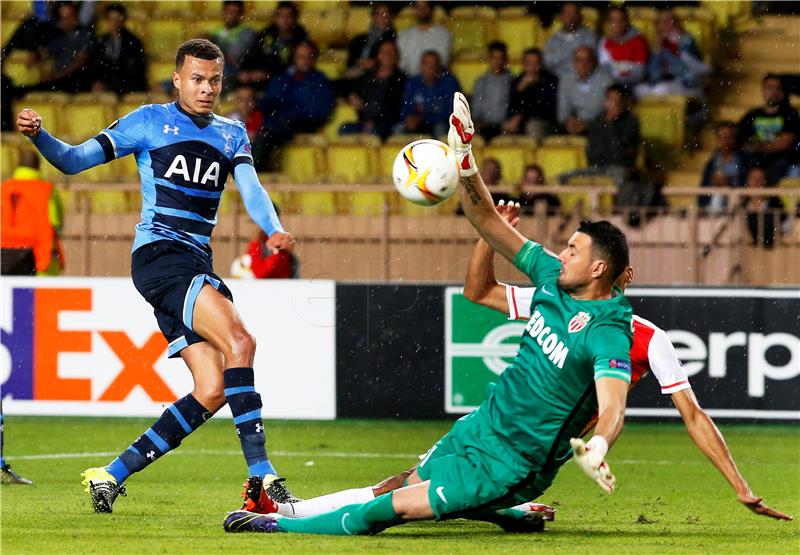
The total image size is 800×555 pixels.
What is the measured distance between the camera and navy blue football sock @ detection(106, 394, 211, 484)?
6539 millimetres

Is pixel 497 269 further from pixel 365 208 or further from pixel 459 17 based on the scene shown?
pixel 459 17

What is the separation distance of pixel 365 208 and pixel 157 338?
7.22 feet

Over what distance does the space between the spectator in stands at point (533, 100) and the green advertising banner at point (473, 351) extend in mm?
3544

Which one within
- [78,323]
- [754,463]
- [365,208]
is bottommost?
[754,463]

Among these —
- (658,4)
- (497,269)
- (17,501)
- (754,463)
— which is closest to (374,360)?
(497,269)

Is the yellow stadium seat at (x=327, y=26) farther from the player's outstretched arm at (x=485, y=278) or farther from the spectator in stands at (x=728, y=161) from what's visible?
the player's outstretched arm at (x=485, y=278)

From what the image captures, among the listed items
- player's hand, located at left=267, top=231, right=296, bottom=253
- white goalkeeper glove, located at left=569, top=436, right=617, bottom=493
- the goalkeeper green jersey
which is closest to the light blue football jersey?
player's hand, located at left=267, top=231, right=296, bottom=253

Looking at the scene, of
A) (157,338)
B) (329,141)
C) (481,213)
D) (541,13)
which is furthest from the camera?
(541,13)

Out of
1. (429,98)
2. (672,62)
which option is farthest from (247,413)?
(672,62)

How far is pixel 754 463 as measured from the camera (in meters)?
9.26

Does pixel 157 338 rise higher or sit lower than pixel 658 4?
lower

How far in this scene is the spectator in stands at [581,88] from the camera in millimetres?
14055

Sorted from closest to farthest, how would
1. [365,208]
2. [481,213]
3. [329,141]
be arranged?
[481,213] < [365,208] < [329,141]

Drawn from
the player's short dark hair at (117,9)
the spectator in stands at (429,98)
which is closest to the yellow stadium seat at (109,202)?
the player's short dark hair at (117,9)
